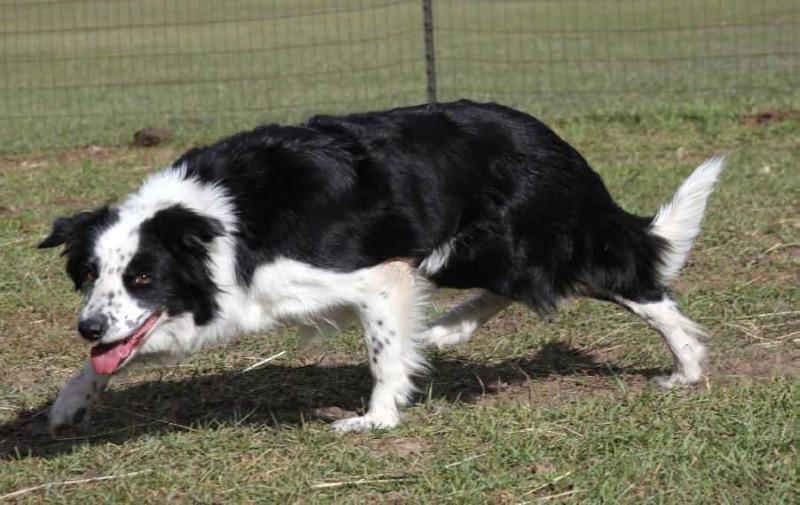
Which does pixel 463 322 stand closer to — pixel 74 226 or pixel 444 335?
pixel 444 335

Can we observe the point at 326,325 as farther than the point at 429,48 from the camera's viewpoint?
No

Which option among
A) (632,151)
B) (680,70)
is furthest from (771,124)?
(680,70)

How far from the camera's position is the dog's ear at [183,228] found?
436cm

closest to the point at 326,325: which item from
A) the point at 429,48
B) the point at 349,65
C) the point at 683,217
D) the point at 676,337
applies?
the point at 676,337

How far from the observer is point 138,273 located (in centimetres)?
433

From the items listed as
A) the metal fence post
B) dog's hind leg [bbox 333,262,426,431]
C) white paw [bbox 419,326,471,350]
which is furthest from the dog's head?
the metal fence post

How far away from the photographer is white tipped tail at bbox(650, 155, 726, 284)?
530 centimetres

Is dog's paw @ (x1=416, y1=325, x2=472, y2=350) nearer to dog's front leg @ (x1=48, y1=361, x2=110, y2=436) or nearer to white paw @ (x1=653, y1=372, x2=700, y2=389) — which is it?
white paw @ (x1=653, y1=372, x2=700, y2=389)

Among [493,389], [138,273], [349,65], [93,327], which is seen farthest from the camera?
[349,65]

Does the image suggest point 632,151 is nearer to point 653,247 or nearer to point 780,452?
point 653,247

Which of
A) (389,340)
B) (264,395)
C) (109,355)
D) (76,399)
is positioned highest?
(109,355)

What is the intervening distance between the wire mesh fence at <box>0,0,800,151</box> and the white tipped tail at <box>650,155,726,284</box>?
222 inches

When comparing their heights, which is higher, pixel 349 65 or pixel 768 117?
pixel 349 65

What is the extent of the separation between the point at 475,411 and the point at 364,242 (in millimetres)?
820
